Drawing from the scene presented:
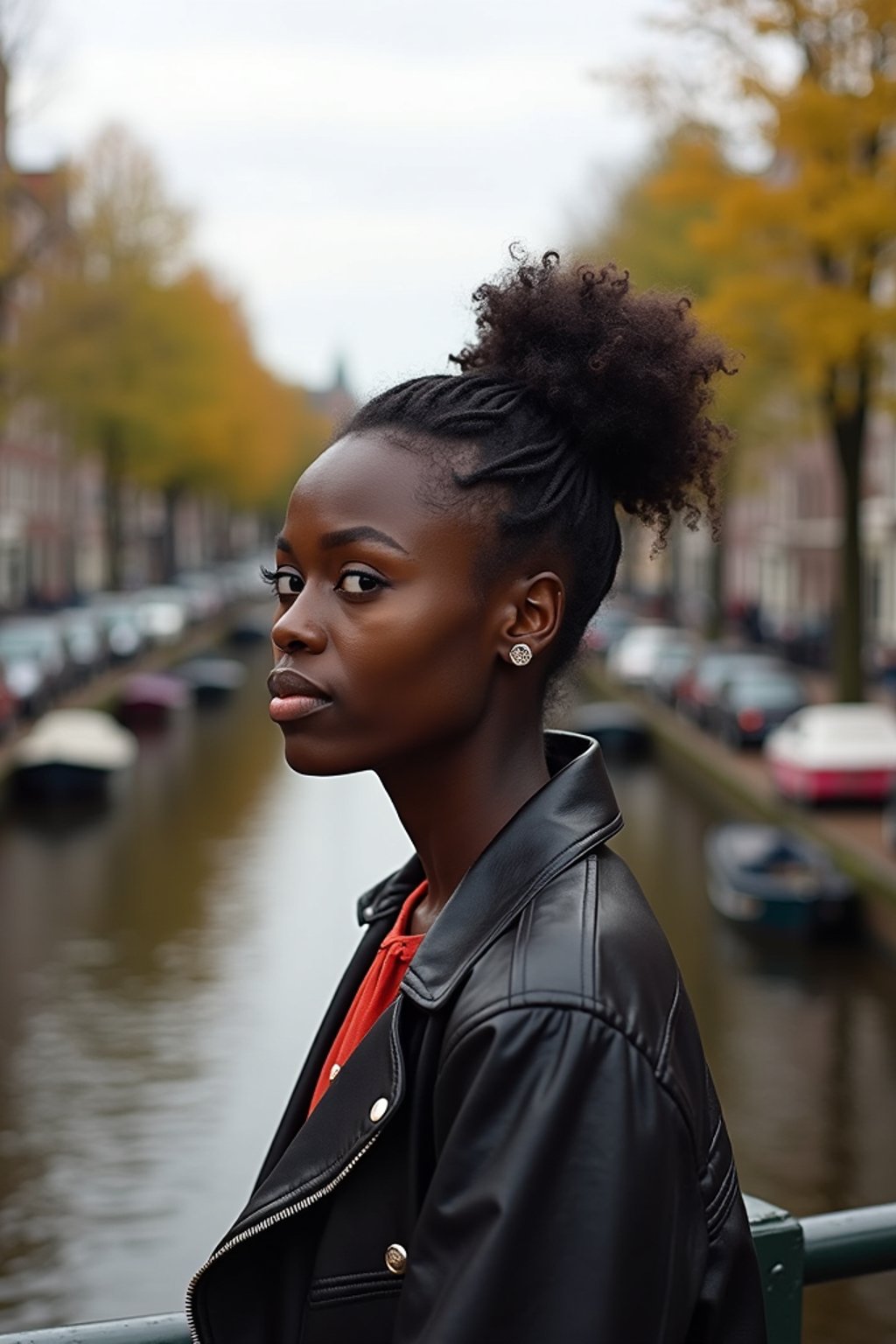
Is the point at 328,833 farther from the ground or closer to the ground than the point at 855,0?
closer to the ground

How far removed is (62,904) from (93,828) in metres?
4.23

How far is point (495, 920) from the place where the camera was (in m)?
1.43

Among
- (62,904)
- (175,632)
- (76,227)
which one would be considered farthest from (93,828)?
(175,632)

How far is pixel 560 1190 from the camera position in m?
1.25

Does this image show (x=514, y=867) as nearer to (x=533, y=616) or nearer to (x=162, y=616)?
(x=533, y=616)

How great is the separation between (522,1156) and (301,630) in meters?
0.51

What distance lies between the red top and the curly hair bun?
477mm

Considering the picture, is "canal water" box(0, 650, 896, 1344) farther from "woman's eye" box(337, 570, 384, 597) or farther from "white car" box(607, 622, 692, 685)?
"white car" box(607, 622, 692, 685)

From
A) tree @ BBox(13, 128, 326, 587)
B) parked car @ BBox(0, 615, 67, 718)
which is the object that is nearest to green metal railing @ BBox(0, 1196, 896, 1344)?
parked car @ BBox(0, 615, 67, 718)

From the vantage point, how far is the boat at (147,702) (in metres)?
29.9

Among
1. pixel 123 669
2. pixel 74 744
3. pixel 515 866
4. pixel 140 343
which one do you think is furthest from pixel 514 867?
pixel 140 343

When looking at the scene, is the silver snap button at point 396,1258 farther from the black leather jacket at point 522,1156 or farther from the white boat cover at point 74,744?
the white boat cover at point 74,744

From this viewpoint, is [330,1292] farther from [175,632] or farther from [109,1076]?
[175,632]

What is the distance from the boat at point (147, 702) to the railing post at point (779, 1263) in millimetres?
28302
